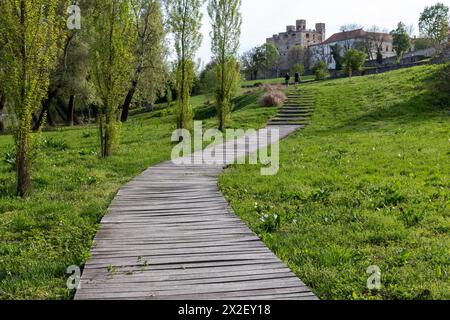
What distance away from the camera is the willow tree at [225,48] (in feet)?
67.4

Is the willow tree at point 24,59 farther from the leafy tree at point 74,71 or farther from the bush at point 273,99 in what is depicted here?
the leafy tree at point 74,71

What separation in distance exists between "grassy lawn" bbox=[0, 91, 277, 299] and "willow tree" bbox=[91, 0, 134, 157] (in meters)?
1.91

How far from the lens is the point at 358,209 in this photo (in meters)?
7.70

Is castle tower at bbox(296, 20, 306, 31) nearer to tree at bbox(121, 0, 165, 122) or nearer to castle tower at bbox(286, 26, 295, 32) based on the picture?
castle tower at bbox(286, 26, 295, 32)

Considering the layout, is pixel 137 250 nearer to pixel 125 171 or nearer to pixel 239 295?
pixel 239 295

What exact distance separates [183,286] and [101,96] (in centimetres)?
1015

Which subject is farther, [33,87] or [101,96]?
[101,96]

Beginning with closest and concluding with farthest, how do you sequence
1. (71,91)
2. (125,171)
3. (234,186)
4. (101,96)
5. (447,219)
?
(447,219), (234,186), (125,171), (101,96), (71,91)

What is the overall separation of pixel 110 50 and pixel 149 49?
21.6 meters

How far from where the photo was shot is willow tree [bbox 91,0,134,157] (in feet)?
44.1

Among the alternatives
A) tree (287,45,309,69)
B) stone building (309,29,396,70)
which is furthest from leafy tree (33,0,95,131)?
tree (287,45,309,69)

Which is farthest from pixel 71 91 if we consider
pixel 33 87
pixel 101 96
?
pixel 33 87

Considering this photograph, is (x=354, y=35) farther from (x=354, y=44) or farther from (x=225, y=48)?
(x=225, y=48)
